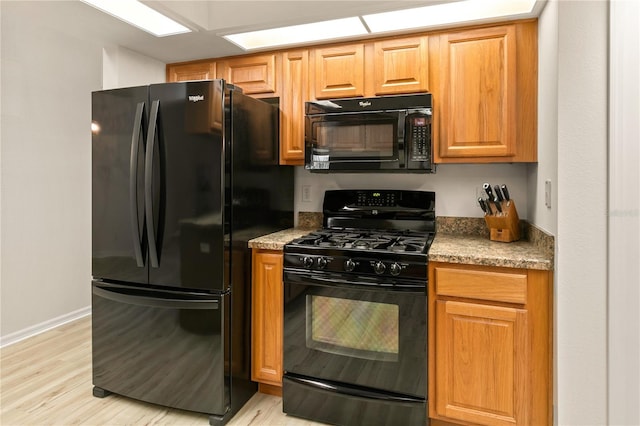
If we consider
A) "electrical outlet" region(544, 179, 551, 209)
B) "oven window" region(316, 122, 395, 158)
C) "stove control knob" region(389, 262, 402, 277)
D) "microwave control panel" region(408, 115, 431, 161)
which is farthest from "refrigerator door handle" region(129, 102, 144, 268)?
"electrical outlet" region(544, 179, 551, 209)

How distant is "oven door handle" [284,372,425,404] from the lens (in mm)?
2031

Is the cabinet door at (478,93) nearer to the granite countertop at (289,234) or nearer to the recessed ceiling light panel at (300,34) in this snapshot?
the recessed ceiling light panel at (300,34)

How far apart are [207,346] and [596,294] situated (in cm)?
184

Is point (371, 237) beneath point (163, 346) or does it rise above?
above

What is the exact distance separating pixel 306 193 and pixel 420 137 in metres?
1.00

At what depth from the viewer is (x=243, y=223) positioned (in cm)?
230

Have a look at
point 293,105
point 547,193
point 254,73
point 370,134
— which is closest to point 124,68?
point 254,73

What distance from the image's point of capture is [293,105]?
105 inches

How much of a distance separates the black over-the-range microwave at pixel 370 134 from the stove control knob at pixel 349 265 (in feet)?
1.99

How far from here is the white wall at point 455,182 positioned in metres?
2.49

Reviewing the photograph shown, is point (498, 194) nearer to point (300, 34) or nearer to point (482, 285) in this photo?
point (482, 285)

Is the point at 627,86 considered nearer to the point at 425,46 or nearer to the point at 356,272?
the point at 425,46

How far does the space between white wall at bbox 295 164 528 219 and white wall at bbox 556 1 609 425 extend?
2.56ft

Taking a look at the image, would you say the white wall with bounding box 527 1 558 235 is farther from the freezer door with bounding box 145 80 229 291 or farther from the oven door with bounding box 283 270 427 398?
the freezer door with bounding box 145 80 229 291
